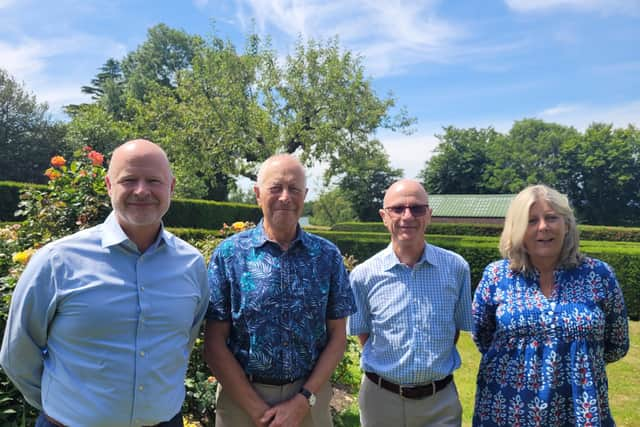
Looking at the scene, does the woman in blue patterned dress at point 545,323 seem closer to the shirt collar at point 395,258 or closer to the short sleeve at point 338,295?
the shirt collar at point 395,258

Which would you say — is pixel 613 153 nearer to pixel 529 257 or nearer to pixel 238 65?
pixel 238 65

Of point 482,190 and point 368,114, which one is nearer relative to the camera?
point 368,114

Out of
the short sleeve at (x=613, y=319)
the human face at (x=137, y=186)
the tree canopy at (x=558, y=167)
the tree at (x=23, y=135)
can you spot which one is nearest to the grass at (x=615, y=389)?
the short sleeve at (x=613, y=319)

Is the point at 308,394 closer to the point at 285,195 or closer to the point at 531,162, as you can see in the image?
the point at 285,195

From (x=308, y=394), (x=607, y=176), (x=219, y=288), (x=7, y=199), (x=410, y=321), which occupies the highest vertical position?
(x=607, y=176)

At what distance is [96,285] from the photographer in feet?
5.85

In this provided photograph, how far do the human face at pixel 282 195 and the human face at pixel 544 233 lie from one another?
122 centimetres

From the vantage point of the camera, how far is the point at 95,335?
176 cm

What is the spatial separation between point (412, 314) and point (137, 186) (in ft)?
5.19

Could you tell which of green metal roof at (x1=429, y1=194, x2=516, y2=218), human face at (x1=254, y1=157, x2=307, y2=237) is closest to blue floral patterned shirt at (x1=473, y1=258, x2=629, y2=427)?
human face at (x1=254, y1=157, x2=307, y2=237)

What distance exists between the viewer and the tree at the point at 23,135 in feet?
79.4

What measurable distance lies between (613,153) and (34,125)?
52515 mm

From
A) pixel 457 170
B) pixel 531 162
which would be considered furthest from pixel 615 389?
pixel 531 162

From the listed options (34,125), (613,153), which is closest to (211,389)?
(34,125)
